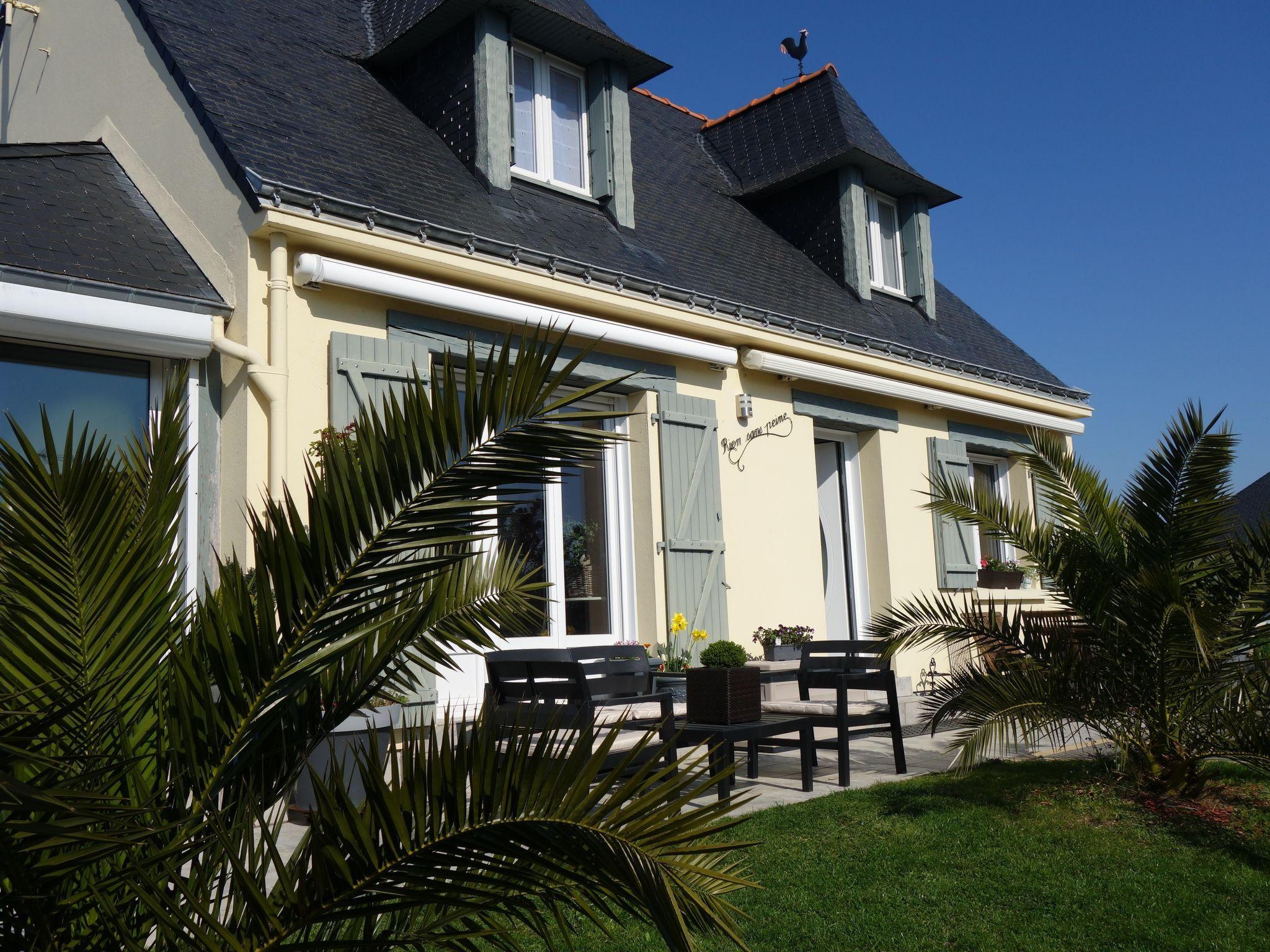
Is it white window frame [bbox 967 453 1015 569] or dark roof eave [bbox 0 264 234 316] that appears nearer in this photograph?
dark roof eave [bbox 0 264 234 316]

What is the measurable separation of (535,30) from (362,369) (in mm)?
3594

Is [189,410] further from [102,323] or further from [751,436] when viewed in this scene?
[751,436]

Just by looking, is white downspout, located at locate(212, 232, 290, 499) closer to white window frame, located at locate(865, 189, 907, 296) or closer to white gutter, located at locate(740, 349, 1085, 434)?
Result: white gutter, located at locate(740, 349, 1085, 434)

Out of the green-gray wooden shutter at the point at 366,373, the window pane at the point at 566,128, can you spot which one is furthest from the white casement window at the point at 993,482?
the green-gray wooden shutter at the point at 366,373

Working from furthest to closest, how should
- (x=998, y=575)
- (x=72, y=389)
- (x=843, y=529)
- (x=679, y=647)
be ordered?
(x=998, y=575) → (x=843, y=529) → (x=679, y=647) → (x=72, y=389)

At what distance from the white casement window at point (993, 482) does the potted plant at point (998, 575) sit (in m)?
0.32

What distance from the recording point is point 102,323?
5.72 meters

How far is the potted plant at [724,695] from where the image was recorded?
549cm

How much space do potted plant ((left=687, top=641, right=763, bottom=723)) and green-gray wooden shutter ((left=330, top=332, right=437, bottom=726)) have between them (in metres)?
1.66

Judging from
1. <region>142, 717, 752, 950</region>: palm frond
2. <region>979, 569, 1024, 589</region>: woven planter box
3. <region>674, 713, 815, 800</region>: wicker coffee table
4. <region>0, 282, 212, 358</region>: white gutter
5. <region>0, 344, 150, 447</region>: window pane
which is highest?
<region>0, 282, 212, 358</region>: white gutter

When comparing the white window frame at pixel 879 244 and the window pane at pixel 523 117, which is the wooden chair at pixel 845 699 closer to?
the window pane at pixel 523 117

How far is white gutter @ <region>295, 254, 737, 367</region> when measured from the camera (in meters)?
6.39

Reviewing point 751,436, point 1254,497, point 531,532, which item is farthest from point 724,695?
point 1254,497

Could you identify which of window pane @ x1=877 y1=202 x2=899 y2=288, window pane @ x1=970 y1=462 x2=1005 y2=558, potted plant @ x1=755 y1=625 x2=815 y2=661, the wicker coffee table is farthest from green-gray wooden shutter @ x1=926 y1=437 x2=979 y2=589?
the wicker coffee table
